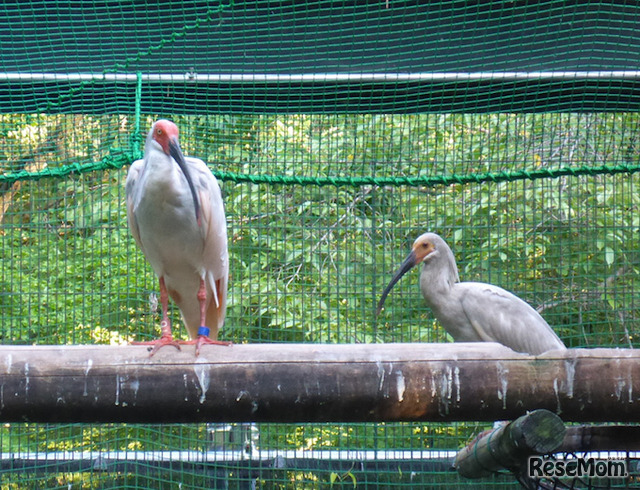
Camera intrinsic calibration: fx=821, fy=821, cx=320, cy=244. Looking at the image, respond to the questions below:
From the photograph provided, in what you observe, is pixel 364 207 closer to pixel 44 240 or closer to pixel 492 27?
pixel 492 27

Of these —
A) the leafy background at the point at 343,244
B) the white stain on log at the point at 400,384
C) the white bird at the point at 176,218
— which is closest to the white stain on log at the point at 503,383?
the white stain on log at the point at 400,384

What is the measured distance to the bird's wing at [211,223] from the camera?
4.11 metres

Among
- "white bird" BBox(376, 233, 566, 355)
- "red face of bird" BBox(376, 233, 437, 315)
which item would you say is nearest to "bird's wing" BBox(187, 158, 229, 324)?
"white bird" BBox(376, 233, 566, 355)

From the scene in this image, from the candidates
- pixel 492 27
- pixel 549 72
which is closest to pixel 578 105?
pixel 549 72

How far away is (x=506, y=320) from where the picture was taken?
5.07 m

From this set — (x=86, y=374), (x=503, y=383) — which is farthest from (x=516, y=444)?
(x=86, y=374)

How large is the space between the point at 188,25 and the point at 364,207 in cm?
172

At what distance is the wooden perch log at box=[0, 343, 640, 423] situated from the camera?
270cm

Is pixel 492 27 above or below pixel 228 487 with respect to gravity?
above

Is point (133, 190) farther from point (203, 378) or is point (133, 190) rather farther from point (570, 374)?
point (570, 374)

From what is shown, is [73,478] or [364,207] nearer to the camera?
[73,478]

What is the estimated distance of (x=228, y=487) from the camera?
500cm

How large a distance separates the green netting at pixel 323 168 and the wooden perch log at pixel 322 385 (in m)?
2.18

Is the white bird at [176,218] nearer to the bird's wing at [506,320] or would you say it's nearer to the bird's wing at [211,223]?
the bird's wing at [211,223]
